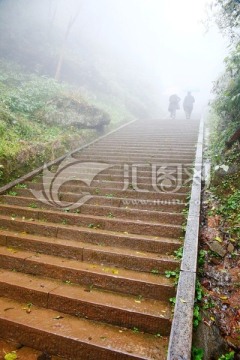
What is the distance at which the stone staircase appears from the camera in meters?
3.28

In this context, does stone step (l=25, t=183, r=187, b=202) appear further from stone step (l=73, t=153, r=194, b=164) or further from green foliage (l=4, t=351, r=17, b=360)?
green foliage (l=4, t=351, r=17, b=360)

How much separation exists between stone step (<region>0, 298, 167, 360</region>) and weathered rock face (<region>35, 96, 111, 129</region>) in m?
Answer: 7.83

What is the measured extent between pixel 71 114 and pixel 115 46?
2518 cm

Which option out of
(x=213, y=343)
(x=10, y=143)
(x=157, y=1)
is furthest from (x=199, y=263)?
(x=157, y=1)

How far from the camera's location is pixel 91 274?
4090 millimetres

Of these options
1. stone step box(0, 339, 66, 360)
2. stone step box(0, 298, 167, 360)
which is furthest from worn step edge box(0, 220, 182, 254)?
stone step box(0, 339, 66, 360)

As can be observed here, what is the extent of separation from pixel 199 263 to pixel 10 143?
5.53 metres

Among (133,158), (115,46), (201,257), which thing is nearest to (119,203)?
(201,257)

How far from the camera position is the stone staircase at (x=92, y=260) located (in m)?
3.28

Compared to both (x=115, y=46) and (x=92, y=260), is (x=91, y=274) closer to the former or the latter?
(x=92, y=260)

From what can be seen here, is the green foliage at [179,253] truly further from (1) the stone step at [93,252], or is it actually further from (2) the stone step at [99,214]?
(2) the stone step at [99,214]

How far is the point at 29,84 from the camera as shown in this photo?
1380cm

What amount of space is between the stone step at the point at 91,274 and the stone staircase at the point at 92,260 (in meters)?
0.01

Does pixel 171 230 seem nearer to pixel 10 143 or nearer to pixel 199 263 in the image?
pixel 199 263
